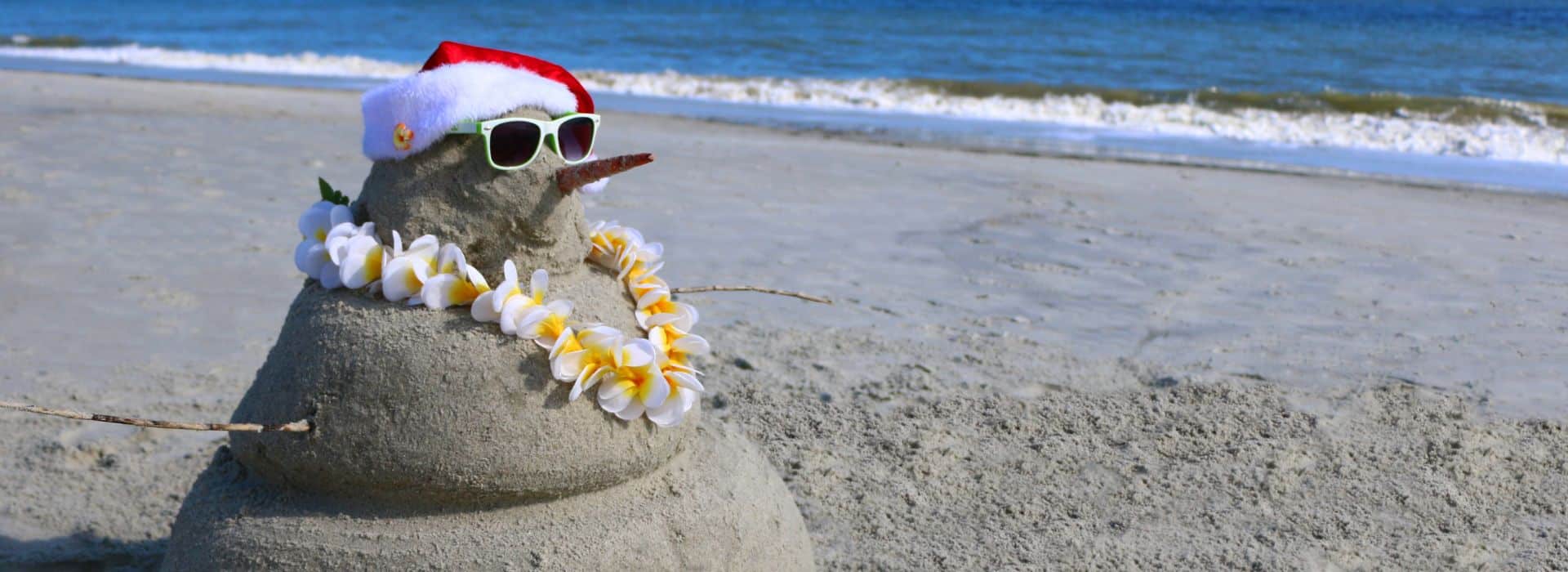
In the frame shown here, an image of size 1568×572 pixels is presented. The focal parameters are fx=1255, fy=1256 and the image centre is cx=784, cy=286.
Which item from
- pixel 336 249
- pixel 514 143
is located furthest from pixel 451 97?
pixel 336 249

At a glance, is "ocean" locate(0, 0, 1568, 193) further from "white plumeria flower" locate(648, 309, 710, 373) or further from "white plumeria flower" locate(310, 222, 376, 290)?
"white plumeria flower" locate(310, 222, 376, 290)

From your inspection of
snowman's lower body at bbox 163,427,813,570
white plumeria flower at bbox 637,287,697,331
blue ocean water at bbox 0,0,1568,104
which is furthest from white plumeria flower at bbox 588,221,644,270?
blue ocean water at bbox 0,0,1568,104

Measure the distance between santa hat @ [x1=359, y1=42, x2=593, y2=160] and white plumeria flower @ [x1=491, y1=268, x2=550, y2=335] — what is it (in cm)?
30

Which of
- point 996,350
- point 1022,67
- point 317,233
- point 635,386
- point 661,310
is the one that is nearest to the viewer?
point 635,386

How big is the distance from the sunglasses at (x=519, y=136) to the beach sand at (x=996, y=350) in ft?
5.43

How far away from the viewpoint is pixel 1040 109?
16453 mm

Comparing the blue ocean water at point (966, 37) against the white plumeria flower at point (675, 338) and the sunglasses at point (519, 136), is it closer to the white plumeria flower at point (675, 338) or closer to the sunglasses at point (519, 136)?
the white plumeria flower at point (675, 338)

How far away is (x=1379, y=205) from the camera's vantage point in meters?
9.02

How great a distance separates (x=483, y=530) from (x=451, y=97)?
30.4 inches

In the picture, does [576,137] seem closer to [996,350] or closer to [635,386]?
[635,386]

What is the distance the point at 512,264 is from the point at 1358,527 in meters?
2.81

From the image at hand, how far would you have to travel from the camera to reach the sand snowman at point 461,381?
2201mm

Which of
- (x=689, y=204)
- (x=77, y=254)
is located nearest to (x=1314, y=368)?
(x=689, y=204)

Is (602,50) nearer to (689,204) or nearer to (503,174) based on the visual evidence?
(689,204)
